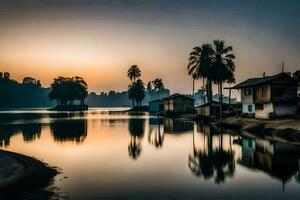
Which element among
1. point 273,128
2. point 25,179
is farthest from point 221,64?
point 25,179

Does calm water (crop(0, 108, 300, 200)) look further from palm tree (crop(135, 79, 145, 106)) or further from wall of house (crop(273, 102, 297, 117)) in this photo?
palm tree (crop(135, 79, 145, 106))

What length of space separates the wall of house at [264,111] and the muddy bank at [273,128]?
1998 millimetres

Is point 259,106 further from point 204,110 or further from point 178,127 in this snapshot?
point 204,110

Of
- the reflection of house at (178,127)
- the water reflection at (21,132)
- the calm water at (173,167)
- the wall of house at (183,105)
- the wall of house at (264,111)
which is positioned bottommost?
the calm water at (173,167)

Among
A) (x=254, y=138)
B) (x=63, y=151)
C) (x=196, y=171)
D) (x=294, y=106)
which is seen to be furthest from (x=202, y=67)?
(x=196, y=171)

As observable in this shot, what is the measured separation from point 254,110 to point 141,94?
115718 mm

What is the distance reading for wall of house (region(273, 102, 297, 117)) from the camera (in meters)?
61.0

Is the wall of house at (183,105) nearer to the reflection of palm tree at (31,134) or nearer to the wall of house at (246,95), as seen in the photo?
the wall of house at (246,95)

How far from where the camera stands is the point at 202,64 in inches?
3964

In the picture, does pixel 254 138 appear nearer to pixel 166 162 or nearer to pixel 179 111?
pixel 166 162

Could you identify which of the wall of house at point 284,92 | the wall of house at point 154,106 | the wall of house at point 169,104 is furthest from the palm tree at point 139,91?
the wall of house at point 284,92

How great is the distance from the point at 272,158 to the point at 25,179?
2258 centimetres

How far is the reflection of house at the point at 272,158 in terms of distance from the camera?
2853 cm

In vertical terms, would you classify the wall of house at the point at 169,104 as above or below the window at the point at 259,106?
above
